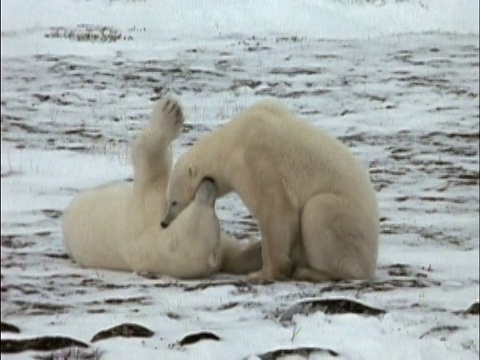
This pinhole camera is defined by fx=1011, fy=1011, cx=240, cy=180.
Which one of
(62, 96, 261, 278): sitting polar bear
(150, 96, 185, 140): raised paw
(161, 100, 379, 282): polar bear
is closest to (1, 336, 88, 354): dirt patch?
(62, 96, 261, 278): sitting polar bear

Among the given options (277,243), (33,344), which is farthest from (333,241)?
(33,344)

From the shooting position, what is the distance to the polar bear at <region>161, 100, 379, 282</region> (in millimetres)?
2041

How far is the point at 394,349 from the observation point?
1921 millimetres

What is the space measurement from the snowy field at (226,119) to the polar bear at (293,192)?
0.15ft

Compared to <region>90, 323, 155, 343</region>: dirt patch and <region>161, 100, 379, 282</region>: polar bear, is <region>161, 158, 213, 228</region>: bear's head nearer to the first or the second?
<region>161, 100, 379, 282</region>: polar bear

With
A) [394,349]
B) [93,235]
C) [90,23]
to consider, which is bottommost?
[394,349]

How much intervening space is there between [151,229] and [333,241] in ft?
1.21

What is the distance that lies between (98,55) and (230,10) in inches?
11.1

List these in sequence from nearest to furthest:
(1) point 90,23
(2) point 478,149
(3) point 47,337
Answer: (3) point 47,337 → (1) point 90,23 → (2) point 478,149

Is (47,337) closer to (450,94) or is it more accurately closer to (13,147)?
(13,147)

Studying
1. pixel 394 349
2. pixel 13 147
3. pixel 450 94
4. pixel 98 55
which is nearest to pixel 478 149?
pixel 450 94

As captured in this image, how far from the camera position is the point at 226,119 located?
2.11 meters

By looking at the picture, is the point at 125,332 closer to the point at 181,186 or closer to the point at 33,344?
the point at 33,344

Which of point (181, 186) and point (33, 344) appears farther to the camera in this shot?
point (181, 186)
